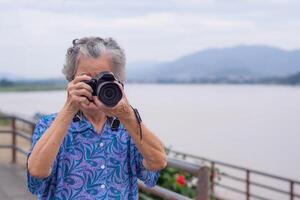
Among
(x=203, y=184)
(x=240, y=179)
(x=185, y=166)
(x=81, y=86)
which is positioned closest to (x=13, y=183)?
(x=240, y=179)

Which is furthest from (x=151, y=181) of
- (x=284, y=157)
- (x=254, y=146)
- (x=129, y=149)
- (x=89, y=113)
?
(x=254, y=146)

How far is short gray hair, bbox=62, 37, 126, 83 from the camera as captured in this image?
2.06 meters

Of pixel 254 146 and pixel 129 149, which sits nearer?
pixel 129 149

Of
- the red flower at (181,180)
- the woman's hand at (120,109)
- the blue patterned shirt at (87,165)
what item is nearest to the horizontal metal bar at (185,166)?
the blue patterned shirt at (87,165)

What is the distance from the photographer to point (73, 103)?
1961 millimetres

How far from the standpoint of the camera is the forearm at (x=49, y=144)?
6.46 feet

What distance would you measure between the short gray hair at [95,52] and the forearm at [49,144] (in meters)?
0.18

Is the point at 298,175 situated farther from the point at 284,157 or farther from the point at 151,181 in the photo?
the point at 151,181

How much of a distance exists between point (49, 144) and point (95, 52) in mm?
336

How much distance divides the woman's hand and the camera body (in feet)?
0.04

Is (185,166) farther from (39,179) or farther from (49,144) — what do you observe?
(49,144)

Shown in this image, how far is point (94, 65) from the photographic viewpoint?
6.69ft

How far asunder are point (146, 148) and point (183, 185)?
14.8ft

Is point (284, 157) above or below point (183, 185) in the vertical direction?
above
